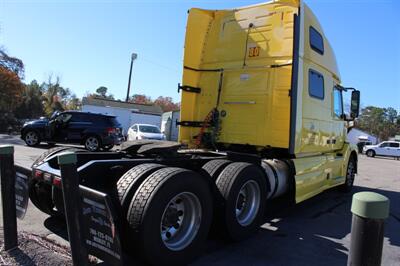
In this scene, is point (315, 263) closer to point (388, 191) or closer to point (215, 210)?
point (215, 210)

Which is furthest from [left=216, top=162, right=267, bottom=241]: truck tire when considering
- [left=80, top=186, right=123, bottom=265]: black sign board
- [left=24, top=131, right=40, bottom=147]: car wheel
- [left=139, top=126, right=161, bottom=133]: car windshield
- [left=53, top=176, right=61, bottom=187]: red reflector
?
[left=139, top=126, right=161, bottom=133]: car windshield

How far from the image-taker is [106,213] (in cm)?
303

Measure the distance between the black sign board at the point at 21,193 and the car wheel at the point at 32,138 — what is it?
14414mm

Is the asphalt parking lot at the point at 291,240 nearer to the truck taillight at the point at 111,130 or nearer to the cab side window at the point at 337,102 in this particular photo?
the cab side window at the point at 337,102

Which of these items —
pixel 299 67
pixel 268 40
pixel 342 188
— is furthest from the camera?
pixel 342 188

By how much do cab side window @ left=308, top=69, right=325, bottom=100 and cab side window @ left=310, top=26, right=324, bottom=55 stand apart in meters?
0.43

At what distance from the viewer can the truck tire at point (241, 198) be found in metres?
4.48

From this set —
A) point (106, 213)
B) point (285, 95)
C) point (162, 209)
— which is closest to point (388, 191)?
point (285, 95)

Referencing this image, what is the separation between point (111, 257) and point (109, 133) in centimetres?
1471

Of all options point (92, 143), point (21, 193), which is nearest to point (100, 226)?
point (21, 193)

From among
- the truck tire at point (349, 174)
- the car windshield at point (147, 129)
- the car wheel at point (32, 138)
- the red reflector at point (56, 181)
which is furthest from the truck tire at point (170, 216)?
the car windshield at point (147, 129)

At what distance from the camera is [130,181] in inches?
144

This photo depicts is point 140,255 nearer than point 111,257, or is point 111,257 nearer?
point 111,257

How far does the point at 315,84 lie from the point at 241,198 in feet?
9.87
